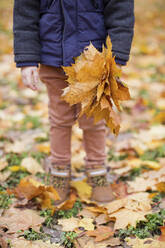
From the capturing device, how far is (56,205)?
170cm

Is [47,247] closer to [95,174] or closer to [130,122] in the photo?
[95,174]

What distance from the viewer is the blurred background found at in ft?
7.55

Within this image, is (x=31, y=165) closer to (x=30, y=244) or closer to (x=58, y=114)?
(x=58, y=114)

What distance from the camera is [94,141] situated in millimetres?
1744

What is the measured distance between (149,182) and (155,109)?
118 cm

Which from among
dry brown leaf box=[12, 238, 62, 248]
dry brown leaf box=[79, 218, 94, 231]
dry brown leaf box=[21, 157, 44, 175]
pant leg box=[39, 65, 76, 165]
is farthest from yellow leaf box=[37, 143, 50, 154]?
dry brown leaf box=[12, 238, 62, 248]

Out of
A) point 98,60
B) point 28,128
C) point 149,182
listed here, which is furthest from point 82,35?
point 28,128

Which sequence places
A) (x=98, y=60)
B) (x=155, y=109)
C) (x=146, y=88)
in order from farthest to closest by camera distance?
(x=146, y=88) → (x=155, y=109) → (x=98, y=60)

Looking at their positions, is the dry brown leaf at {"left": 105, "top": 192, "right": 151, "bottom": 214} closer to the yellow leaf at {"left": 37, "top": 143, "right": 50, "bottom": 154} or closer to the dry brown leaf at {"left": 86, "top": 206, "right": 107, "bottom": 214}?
the dry brown leaf at {"left": 86, "top": 206, "right": 107, "bottom": 214}

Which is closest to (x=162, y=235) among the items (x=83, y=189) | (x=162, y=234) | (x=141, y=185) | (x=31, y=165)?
(x=162, y=234)

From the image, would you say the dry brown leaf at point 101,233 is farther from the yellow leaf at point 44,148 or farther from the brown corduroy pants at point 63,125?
the yellow leaf at point 44,148

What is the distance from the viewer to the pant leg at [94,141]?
1.70m

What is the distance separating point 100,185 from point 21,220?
0.52m

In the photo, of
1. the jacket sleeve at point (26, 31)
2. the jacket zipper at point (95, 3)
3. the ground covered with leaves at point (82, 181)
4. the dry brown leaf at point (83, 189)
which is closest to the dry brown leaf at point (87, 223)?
the ground covered with leaves at point (82, 181)
